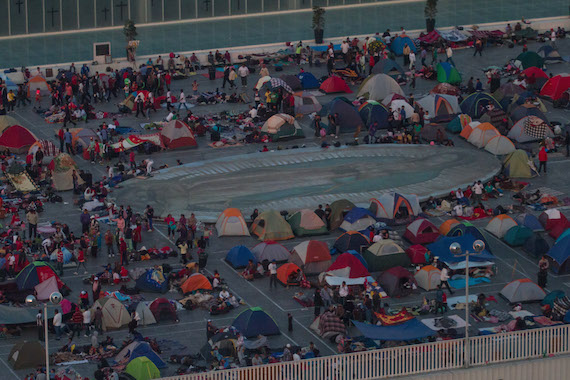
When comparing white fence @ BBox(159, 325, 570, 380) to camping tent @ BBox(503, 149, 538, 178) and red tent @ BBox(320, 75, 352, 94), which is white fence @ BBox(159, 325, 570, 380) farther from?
red tent @ BBox(320, 75, 352, 94)

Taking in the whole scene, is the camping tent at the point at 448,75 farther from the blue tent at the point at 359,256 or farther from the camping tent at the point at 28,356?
the camping tent at the point at 28,356

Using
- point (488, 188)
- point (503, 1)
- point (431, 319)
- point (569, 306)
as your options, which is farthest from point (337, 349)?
point (503, 1)

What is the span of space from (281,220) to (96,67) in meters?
26.3

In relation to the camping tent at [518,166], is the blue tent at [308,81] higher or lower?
higher

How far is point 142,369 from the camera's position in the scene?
5544 cm

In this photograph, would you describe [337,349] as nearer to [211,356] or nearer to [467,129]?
[211,356]

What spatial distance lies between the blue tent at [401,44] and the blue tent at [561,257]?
31.4m

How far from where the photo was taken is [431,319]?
61625mm

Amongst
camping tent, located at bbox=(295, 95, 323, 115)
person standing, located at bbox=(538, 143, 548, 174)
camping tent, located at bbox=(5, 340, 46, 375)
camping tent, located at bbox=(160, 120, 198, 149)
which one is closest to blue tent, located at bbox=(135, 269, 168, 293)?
camping tent, located at bbox=(5, 340, 46, 375)

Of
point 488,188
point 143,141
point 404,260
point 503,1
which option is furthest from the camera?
point 503,1

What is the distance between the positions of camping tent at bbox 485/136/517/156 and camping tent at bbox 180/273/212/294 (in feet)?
68.4

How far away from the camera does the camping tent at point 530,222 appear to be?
69.6m

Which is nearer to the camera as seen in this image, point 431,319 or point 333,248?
point 431,319

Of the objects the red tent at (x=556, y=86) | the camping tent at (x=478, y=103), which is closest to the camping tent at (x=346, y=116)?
the camping tent at (x=478, y=103)
